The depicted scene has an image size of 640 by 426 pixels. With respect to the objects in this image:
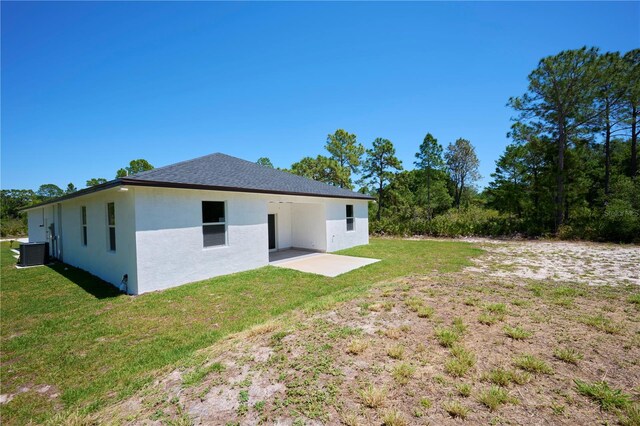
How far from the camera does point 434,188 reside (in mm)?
26109

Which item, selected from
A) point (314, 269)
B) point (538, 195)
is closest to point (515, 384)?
point (314, 269)

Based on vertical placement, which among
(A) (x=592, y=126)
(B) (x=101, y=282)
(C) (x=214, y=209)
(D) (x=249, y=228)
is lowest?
(B) (x=101, y=282)

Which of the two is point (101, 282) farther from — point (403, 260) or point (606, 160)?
point (606, 160)

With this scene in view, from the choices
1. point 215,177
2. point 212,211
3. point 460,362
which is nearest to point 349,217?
point 215,177

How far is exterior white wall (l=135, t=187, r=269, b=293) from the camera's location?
6.23 meters

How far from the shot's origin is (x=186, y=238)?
6957 millimetres

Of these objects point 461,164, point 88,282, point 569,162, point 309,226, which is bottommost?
point 88,282

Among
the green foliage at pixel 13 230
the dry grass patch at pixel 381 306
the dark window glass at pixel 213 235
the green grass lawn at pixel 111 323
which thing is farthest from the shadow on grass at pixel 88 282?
the green foliage at pixel 13 230

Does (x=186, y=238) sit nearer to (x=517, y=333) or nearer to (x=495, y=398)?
(x=495, y=398)

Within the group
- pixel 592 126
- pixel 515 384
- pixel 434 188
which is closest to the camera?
pixel 515 384

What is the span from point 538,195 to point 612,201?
3556mm

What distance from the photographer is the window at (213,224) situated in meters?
7.49

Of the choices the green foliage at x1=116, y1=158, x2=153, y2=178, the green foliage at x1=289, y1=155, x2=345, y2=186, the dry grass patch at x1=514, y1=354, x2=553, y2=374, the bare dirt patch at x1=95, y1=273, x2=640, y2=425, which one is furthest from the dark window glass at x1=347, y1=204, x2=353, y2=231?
the green foliage at x1=116, y1=158, x2=153, y2=178

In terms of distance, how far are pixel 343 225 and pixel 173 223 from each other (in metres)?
7.83
